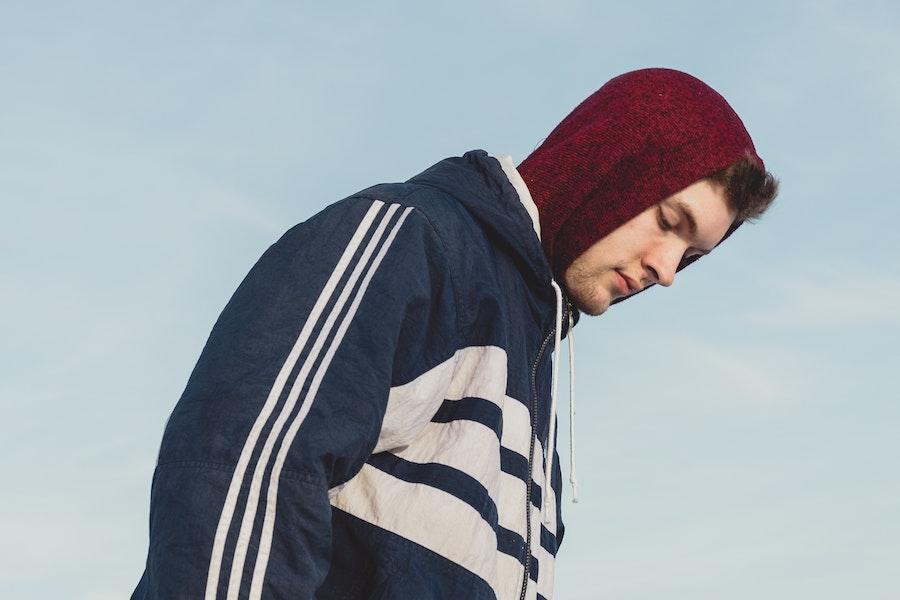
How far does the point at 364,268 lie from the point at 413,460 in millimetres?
428

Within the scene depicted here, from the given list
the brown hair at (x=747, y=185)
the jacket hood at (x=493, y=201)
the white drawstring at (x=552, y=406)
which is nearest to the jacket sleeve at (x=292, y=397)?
the jacket hood at (x=493, y=201)

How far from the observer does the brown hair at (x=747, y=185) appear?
3.40 meters

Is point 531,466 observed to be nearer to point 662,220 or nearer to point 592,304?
point 592,304

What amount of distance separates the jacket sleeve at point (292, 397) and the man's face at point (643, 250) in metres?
0.87

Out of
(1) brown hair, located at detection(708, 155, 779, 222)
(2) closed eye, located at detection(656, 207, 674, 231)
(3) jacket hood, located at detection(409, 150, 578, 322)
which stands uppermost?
(1) brown hair, located at detection(708, 155, 779, 222)

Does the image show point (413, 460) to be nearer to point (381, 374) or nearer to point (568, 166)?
point (381, 374)

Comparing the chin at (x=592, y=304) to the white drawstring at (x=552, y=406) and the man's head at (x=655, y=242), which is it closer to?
the man's head at (x=655, y=242)

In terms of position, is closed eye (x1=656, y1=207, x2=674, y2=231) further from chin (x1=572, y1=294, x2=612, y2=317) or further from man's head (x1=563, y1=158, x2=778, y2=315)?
chin (x1=572, y1=294, x2=612, y2=317)

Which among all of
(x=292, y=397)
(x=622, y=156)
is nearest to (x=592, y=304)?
(x=622, y=156)

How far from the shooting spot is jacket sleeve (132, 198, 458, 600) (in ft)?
6.50

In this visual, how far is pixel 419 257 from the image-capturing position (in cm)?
242

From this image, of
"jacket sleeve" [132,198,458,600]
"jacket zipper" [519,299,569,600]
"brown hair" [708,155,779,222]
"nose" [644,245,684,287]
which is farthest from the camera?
"brown hair" [708,155,779,222]

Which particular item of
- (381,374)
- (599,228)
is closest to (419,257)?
(381,374)

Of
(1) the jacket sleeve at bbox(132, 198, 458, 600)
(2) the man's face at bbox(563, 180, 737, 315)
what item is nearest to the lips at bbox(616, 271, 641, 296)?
(2) the man's face at bbox(563, 180, 737, 315)
